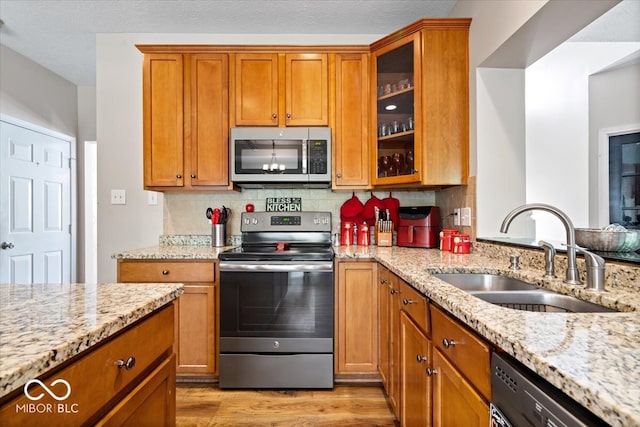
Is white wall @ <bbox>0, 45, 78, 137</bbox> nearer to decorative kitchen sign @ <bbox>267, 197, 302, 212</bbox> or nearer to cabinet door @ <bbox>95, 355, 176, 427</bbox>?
decorative kitchen sign @ <bbox>267, 197, 302, 212</bbox>

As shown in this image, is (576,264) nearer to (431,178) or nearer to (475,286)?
(475,286)

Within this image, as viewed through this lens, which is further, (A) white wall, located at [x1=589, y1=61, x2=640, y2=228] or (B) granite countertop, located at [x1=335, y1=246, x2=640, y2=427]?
(A) white wall, located at [x1=589, y1=61, x2=640, y2=228]

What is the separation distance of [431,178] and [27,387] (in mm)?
2080

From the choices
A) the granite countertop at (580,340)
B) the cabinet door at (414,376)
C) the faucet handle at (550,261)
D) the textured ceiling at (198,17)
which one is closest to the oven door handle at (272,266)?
the cabinet door at (414,376)

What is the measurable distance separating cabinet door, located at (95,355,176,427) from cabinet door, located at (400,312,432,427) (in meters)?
0.87

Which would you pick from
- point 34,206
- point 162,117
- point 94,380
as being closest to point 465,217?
point 94,380

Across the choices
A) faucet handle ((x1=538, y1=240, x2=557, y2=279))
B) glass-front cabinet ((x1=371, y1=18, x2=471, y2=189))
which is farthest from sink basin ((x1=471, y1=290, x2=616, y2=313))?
glass-front cabinet ((x1=371, y1=18, x2=471, y2=189))

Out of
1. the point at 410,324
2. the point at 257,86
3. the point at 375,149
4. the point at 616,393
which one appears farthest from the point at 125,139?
the point at 616,393

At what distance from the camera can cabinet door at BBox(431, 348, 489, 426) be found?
84 cm

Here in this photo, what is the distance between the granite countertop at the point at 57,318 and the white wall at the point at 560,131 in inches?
101

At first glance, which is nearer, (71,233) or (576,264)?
(576,264)

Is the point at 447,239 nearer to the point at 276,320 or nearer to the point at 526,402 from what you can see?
the point at 276,320

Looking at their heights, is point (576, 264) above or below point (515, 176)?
below

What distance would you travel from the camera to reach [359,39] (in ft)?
8.97
